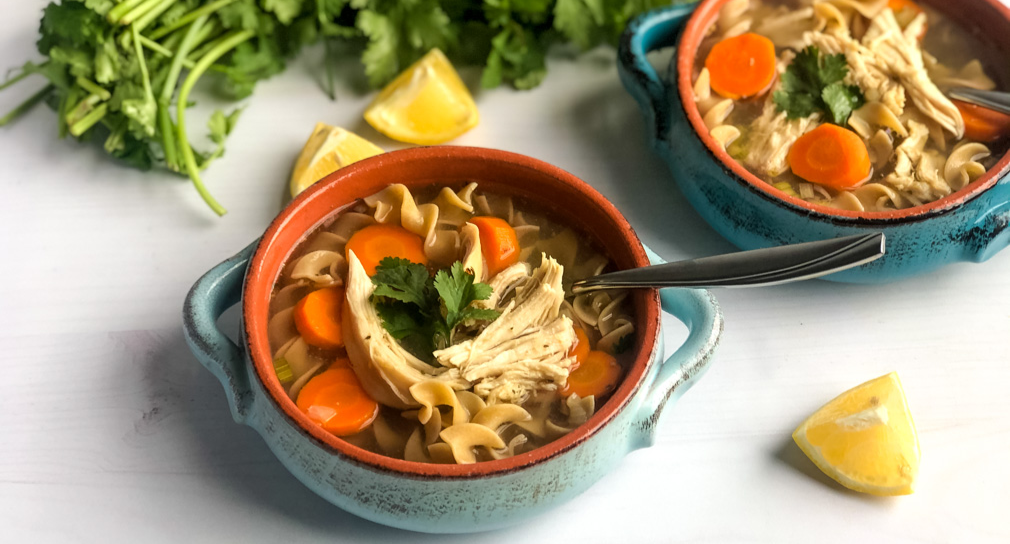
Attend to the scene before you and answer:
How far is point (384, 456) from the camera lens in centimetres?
187

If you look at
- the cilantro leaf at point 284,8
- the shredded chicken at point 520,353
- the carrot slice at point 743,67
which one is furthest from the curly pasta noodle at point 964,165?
the cilantro leaf at point 284,8

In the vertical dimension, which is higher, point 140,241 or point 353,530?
point 140,241

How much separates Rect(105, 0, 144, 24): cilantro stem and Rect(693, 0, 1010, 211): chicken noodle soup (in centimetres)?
177

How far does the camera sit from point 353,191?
2373 millimetres

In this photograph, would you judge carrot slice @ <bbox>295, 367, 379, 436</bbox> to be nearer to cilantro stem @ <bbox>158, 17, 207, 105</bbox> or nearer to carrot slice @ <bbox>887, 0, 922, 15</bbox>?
cilantro stem @ <bbox>158, 17, 207, 105</bbox>

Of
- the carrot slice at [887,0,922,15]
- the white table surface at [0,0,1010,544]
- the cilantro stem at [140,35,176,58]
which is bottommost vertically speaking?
the white table surface at [0,0,1010,544]

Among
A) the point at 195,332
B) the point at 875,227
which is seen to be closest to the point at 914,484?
the point at 875,227

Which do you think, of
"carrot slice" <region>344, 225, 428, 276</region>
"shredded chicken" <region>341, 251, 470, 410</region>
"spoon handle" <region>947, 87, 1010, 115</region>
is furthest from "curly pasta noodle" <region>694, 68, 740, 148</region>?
"shredded chicken" <region>341, 251, 470, 410</region>

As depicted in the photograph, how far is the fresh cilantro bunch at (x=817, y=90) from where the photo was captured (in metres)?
2.68

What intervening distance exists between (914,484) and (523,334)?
3.60 feet

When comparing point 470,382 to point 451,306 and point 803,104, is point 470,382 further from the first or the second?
point 803,104

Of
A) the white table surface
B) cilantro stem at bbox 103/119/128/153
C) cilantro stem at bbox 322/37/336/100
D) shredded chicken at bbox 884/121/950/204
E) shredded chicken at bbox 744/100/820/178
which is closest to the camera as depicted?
the white table surface

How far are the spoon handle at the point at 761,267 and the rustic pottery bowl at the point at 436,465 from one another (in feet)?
0.18

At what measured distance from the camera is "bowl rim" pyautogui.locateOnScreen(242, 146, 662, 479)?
1.86m
